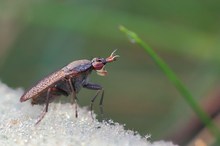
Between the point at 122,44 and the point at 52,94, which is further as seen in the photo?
the point at 122,44

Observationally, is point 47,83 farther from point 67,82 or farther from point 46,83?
point 67,82

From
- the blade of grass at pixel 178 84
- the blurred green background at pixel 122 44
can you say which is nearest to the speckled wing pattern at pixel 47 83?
the blade of grass at pixel 178 84

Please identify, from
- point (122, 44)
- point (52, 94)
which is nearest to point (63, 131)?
point (52, 94)

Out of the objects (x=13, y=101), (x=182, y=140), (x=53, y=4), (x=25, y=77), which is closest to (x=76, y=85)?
(x=13, y=101)

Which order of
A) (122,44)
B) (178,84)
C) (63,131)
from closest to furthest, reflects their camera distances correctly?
(63,131), (178,84), (122,44)

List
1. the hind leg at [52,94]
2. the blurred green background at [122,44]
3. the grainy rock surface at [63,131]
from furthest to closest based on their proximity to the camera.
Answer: the blurred green background at [122,44]
the hind leg at [52,94]
the grainy rock surface at [63,131]

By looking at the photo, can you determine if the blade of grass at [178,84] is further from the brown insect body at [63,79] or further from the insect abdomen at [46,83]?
the insect abdomen at [46,83]

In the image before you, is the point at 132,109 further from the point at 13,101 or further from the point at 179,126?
the point at 13,101

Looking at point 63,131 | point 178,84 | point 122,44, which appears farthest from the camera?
point 122,44

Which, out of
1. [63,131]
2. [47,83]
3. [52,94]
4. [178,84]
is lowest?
[63,131]
